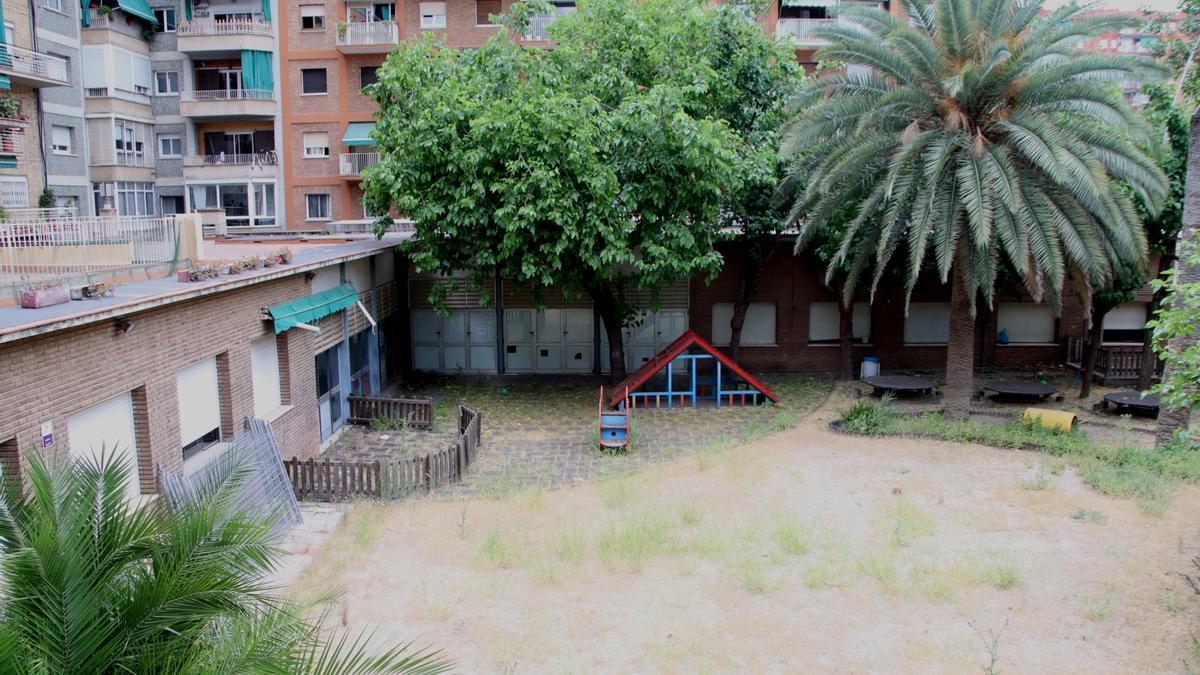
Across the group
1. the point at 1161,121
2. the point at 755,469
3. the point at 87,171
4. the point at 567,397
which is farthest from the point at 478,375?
the point at 87,171

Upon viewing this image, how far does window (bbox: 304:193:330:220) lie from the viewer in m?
39.9

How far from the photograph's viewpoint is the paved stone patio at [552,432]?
16.5 m

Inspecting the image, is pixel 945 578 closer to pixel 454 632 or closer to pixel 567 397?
pixel 454 632

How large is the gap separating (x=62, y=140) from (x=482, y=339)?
2255 centimetres

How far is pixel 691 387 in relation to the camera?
2195 cm

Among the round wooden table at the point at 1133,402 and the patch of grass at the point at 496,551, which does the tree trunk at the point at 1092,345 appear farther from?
the patch of grass at the point at 496,551

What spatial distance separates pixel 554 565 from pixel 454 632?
1.96 metres

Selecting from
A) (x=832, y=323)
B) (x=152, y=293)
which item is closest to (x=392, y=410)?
(x=152, y=293)

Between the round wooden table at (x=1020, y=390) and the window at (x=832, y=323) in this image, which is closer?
the round wooden table at (x=1020, y=390)

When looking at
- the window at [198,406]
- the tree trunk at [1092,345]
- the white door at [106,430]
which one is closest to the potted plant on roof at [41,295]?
the white door at [106,430]

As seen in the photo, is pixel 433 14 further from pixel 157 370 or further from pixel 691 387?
pixel 157 370

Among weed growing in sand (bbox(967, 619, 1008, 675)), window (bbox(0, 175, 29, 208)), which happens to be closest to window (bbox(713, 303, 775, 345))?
weed growing in sand (bbox(967, 619, 1008, 675))

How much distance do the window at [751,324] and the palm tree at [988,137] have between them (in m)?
7.72

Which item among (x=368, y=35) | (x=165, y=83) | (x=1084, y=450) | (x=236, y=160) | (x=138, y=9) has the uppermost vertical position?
(x=138, y=9)
